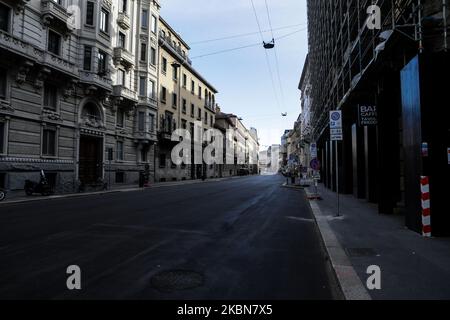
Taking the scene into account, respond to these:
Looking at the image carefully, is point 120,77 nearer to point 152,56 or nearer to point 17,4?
point 152,56

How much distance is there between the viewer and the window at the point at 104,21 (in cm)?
2873

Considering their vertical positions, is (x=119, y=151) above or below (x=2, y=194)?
above

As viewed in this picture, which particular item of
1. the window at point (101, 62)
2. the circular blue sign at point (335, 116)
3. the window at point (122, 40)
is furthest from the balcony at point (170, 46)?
the circular blue sign at point (335, 116)

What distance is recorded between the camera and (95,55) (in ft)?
89.2

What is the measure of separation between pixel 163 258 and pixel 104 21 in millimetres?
28132

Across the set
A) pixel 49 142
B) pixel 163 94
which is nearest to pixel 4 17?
pixel 49 142

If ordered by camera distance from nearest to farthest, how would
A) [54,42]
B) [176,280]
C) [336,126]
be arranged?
[176,280], [336,126], [54,42]

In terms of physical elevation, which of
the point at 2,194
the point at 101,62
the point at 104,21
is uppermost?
the point at 104,21

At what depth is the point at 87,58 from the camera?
27.0m

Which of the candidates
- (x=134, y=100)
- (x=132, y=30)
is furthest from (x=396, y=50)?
(x=132, y=30)

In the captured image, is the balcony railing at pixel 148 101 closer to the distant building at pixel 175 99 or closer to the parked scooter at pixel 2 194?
the distant building at pixel 175 99

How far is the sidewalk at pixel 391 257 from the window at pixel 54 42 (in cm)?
2200
